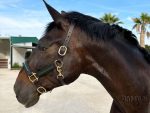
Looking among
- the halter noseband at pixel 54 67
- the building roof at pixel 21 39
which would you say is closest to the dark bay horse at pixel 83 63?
the halter noseband at pixel 54 67

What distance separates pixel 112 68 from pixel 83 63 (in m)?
0.26

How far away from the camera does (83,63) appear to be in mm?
2844

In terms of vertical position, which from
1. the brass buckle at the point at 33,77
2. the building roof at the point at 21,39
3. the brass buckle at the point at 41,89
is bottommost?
the building roof at the point at 21,39

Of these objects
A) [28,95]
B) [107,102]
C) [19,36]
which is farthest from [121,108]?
[19,36]

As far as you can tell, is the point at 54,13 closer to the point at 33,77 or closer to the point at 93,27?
the point at 93,27

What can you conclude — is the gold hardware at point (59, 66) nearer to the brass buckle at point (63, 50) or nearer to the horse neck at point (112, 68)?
the brass buckle at point (63, 50)

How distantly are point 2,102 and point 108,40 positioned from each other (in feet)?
30.3

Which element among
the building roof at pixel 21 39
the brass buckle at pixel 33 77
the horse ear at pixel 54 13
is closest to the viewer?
the horse ear at pixel 54 13

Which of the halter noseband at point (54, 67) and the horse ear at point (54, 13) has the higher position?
the horse ear at point (54, 13)

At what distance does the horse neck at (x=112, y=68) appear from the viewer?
2875 mm

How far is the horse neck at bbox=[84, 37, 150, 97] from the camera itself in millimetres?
2875

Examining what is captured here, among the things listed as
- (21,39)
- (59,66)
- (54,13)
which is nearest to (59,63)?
(59,66)

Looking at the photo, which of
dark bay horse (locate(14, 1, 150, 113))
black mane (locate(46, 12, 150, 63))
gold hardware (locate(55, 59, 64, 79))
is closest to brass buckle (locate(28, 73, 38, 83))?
dark bay horse (locate(14, 1, 150, 113))

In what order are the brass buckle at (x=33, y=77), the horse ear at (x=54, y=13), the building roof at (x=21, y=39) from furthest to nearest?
the building roof at (x=21, y=39), the brass buckle at (x=33, y=77), the horse ear at (x=54, y=13)
